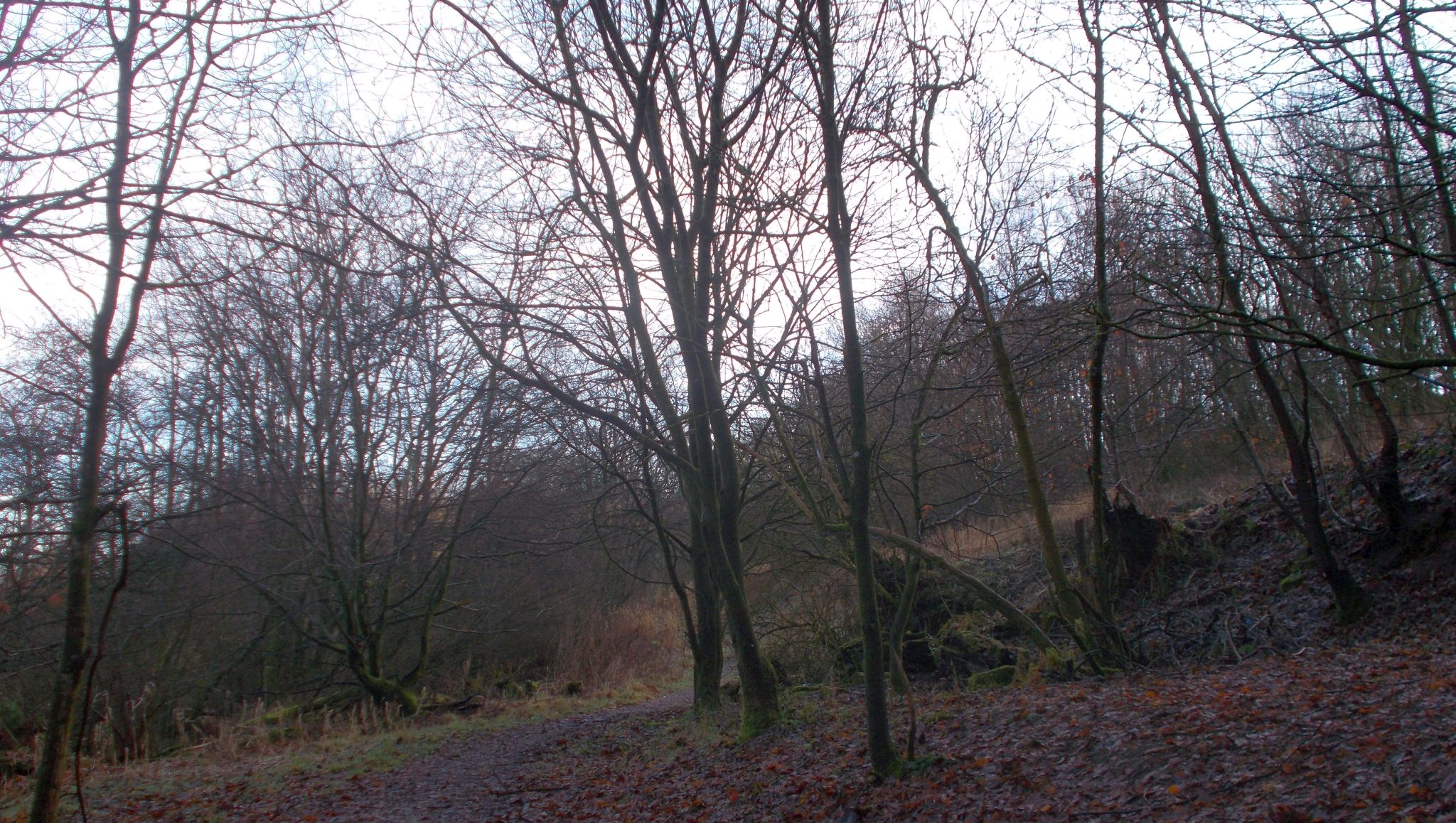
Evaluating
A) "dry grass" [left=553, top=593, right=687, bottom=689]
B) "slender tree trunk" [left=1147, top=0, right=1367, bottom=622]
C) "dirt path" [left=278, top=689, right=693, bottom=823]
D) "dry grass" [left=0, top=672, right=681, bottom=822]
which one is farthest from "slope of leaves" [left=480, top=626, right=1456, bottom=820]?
"dry grass" [left=553, top=593, right=687, bottom=689]

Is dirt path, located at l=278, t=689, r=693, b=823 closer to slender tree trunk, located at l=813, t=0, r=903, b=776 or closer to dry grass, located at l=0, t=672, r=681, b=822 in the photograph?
dry grass, located at l=0, t=672, r=681, b=822

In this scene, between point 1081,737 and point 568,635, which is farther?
point 568,635

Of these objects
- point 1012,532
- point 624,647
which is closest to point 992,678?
point 1012,532

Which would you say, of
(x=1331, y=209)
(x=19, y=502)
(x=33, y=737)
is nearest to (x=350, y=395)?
(x=33, y=737)

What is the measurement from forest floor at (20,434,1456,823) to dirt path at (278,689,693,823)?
0.04 metres

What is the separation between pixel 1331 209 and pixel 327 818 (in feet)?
30.1

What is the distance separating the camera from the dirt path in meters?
7.48

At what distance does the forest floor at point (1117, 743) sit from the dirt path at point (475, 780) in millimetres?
43

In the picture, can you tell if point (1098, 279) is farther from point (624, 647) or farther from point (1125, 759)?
point (624, 647)

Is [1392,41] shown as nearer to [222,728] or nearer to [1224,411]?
[1224,411]

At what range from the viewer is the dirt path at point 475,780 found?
24.5 feet

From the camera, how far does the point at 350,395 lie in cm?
1341

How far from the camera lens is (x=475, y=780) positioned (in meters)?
8.76

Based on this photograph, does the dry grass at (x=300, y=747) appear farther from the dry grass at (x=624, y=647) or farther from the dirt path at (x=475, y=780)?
the dry grass at (x=624, y=647)
